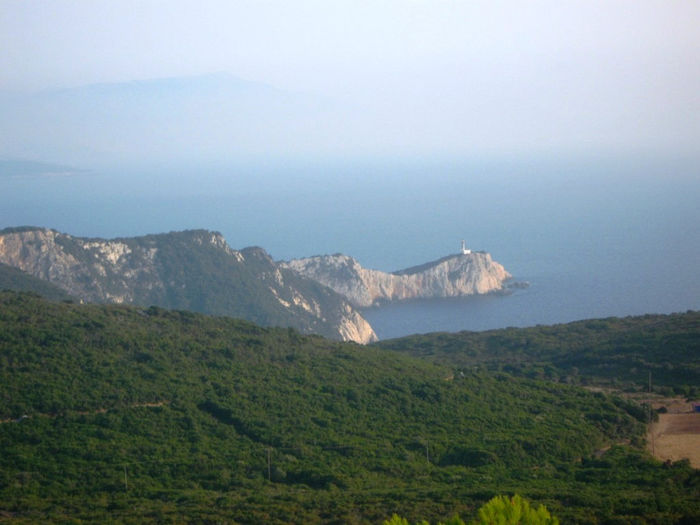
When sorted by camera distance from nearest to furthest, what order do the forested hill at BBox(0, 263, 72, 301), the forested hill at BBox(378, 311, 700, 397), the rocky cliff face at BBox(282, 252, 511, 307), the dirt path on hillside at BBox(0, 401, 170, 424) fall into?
the dirt path on hillside at BBox(0, 401, 170, 424) → the forested hill at BBox(378, 311, 700, 397) → the forested hill at BBox(0, 263, 72, 301) → the rocky cliff face at BBox(282, 252, 511, 307)

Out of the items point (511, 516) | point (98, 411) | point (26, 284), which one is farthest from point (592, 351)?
point (26, 284)

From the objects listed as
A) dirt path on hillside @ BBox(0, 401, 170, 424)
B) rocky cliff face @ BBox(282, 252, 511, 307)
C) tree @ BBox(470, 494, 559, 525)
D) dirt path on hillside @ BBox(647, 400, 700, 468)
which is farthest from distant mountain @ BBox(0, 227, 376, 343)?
tree @ BBox(470, 494, 559, 525)

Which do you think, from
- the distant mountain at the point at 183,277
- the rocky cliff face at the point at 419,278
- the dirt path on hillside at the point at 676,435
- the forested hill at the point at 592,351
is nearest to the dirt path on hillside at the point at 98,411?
the dirt path on hillside at the point at 676,435

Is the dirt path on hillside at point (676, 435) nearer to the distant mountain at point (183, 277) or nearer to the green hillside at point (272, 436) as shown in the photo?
the green hillside at point (272, 436)

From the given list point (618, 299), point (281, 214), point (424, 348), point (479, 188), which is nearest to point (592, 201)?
point (479, 188)

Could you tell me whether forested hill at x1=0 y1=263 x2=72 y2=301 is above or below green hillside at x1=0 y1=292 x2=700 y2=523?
above

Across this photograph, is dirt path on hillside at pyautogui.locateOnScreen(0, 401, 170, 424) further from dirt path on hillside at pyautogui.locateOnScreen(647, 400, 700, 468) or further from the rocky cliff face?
the rocky cliff face
